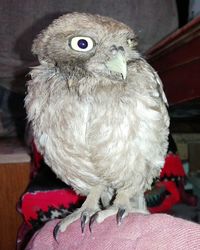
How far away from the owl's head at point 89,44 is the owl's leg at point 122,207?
1.05 feet

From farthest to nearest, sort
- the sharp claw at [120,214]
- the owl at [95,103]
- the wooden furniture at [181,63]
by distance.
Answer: the wooden furniture at [181,63]
the owl at [95,103]
the sharp claw at [120,214]

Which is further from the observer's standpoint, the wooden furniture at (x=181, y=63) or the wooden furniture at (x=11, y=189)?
the wooden furniture at (x=11, y=189)

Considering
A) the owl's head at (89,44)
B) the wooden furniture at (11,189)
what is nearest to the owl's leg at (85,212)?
the owl's head at (89,44)

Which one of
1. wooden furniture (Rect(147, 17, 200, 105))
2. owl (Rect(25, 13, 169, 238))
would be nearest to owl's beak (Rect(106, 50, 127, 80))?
owl (Rect(25, 13, 169, 238))

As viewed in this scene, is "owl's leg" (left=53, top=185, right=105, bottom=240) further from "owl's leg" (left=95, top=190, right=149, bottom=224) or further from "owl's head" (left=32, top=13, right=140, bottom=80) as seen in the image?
"owl's head" (left=32, top=13, right=140, bottom=80)

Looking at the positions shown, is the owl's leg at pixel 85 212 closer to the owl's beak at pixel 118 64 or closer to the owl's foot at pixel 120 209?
the owl's foot at pixel 120 209

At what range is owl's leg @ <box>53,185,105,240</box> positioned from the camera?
0.92m

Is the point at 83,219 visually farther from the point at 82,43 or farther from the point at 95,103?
the point at 82,43

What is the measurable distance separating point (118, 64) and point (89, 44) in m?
0.08

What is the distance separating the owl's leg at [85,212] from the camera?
0.92m

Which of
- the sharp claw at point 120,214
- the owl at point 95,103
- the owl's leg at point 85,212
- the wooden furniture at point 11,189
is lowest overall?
the wooden furniture at point 11,189

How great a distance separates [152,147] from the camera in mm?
1060

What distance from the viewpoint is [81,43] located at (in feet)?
3.05

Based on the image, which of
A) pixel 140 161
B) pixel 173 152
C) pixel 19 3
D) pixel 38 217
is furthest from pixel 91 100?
pixel 19 3
